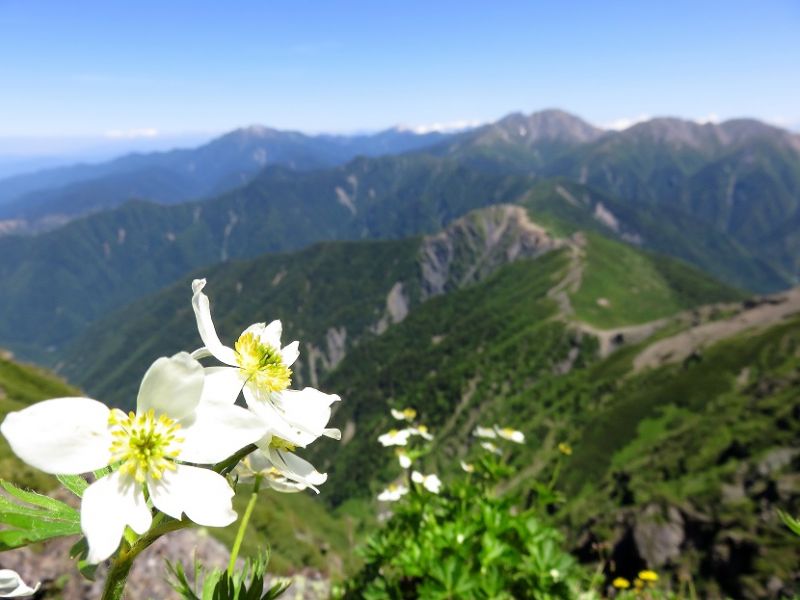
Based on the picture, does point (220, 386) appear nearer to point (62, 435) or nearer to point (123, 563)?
point (62, 435)

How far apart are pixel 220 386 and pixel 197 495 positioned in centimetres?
37

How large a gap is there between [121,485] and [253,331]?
0.93 metres

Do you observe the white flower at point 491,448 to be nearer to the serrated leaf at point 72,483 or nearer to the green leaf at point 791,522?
the green leaf at point 791,522

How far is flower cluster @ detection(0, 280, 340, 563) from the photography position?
1.49 m

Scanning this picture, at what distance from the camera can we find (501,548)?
527 cm

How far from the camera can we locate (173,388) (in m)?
1.71

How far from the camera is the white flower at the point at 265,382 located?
1.84 m

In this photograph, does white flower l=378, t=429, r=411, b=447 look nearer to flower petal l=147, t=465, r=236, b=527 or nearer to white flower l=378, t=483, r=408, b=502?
white flower l=378, t=483, r=408, b=502

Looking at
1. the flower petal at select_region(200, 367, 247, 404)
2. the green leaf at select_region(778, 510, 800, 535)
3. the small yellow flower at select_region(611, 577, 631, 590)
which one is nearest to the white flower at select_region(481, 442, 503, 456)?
the small yellow flower at select_region(611, 577, 631, 590)

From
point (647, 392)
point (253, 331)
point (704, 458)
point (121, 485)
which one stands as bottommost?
point (647, 392)

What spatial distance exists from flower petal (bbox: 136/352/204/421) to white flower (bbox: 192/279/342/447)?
0.12 m

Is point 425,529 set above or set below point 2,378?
above

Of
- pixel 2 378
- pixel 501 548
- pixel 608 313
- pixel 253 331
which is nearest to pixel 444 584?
pixel 501 548

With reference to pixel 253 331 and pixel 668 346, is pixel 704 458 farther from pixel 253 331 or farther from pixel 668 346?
pixel 253 331
